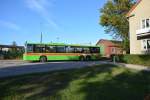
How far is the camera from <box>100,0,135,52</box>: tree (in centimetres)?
5472

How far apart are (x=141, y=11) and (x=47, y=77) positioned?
23.7 metres

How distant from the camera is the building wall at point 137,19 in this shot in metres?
36.6

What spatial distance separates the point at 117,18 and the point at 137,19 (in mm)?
17082

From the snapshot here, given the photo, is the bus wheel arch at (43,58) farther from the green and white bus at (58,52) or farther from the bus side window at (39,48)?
the bus side window at (39,48)

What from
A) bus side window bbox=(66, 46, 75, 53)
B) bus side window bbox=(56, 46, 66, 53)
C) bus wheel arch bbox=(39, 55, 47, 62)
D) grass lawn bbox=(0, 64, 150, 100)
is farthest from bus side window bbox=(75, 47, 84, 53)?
grass lawn bbox=(0, 64, 150, 100)

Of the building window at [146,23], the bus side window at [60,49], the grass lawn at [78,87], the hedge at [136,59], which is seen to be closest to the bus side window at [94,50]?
the bus side window at [60,49]

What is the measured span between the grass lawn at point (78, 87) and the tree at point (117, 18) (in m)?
36.9

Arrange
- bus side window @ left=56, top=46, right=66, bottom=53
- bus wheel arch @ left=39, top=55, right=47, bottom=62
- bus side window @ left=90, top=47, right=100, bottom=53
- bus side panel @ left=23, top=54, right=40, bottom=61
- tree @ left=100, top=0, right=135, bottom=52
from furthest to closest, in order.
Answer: tree @ left=100, top=0, right=135, bottom=52
bus side window @ left=90, top=47, right=100, bottom=53
bus side window @ left=56, top=46, right=66, bottom=53
bus wheel arch @ left=39, top=55, right=47, bottom=62
bus side panel @ left=23, top=54, right=40, bottom=61

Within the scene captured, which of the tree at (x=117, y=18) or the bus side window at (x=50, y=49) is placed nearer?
the bus side window at (x=50, y=49)

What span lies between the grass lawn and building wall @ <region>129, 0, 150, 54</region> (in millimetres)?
19277

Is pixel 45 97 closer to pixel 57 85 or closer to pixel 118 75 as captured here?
pixel 57 85

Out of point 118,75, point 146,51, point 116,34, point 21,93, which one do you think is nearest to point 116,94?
point 21,93

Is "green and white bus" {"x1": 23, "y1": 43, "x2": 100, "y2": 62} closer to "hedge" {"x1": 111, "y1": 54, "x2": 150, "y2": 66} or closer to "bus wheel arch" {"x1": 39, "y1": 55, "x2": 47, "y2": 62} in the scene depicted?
"bus wheel arch" {"x1": 39, "y1": 55, "x2": 47, "y2": 62}

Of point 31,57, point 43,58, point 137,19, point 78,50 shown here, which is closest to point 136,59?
point 137,19
